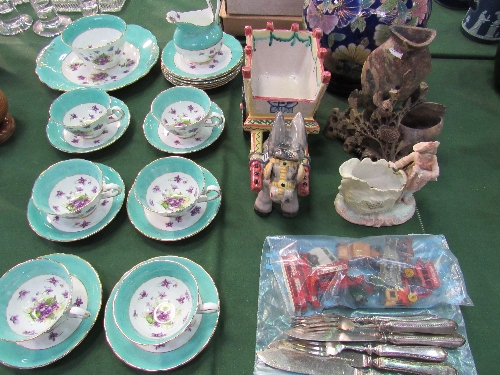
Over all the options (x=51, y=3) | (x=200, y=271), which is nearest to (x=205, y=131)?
(x=200, y=271)

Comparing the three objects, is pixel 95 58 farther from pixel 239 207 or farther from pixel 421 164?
pixel 421 164

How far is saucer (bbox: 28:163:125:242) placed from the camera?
3.02 ft

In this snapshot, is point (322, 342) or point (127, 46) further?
point (127, 46)

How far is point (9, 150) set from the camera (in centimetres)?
112

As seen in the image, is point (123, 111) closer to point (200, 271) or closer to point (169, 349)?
point (200, 271)

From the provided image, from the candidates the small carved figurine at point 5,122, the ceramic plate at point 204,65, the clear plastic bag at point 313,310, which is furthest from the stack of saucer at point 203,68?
the clear plastic bag at point 313,310

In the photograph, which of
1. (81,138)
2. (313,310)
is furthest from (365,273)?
(81,138)

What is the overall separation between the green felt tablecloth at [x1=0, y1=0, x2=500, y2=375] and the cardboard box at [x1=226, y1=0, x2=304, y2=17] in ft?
0.80

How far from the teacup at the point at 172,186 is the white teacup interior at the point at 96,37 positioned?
56cm

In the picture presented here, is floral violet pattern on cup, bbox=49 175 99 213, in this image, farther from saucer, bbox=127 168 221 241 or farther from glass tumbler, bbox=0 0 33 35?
glass tumbler, bbox=0 0 33 35

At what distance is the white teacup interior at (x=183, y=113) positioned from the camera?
1103 mm

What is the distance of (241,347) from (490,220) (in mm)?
683

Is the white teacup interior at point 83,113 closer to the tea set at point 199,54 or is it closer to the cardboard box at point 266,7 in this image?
the tea set at point 199,54

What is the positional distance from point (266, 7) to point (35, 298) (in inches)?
42.4
